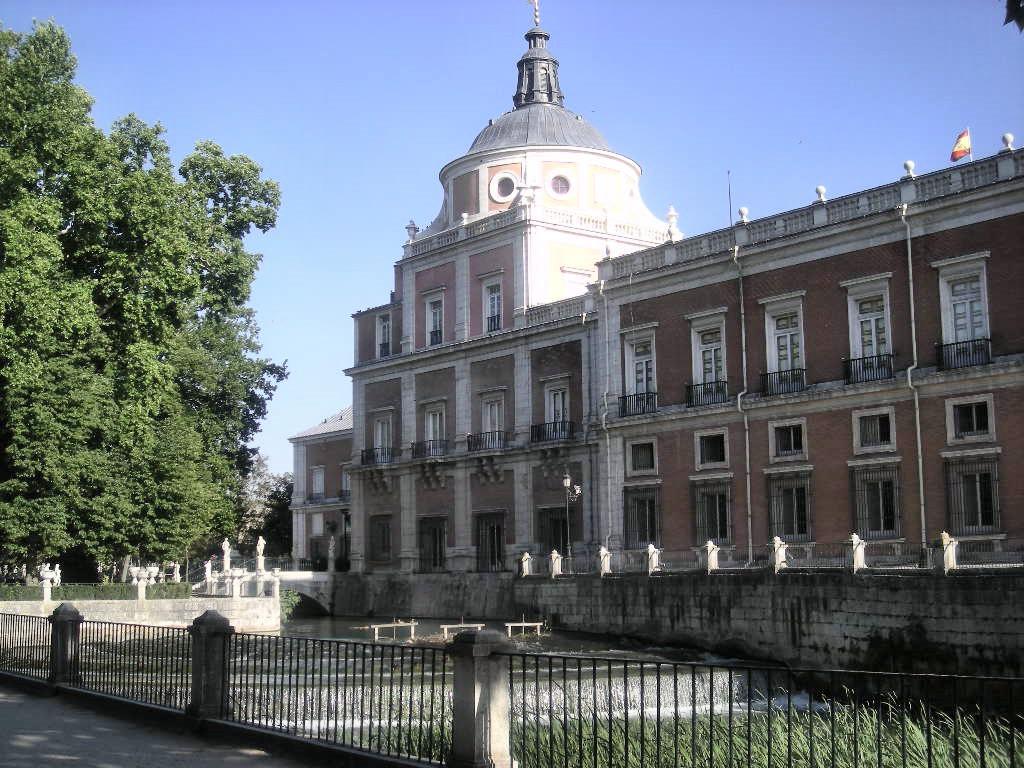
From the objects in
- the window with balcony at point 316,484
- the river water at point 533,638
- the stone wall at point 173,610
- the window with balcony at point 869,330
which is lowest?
the river water at point 533,638

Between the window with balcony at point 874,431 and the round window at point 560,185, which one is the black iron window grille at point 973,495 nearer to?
the window with balcony at point 874,431

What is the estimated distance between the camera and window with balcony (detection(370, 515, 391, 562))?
4988cm

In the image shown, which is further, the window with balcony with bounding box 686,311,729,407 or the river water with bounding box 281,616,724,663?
the window with balcony with bounding box 686,311,729,407

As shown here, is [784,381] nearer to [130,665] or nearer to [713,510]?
[713,510]

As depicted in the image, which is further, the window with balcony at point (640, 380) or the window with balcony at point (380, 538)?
the window with balcony at point (380, 538)

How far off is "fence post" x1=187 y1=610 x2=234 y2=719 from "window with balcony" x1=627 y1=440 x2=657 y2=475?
2582 cm

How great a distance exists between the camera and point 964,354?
102 ft

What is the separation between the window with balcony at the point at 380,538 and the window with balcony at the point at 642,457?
13.8m

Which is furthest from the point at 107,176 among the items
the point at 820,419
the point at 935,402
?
the point at 935,402

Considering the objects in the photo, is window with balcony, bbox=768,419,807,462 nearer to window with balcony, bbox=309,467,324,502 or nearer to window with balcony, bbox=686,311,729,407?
window with balcony, bbox=686,311,729,407

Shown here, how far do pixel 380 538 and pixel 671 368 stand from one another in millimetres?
16728

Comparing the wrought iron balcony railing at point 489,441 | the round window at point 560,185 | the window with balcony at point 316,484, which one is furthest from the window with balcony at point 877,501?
the window with balcony at point 316,484

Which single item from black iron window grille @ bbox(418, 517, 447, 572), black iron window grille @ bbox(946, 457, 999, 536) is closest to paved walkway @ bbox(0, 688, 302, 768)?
black iron window grille @ bbox(946, 457, 999, 536)

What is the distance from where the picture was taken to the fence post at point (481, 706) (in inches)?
414
